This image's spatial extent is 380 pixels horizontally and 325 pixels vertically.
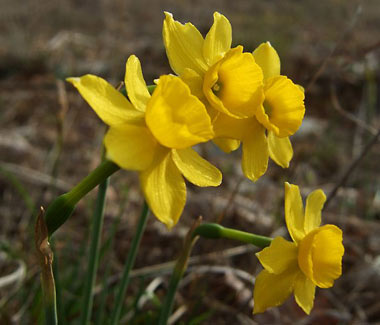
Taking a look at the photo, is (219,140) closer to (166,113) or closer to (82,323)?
(166,113)

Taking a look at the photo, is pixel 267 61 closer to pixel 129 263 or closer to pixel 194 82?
A: pixel 194 82

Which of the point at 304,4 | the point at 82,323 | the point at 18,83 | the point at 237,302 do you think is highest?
the point at 82,323

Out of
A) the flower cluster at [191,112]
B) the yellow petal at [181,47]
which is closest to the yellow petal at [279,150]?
the flower cluster at [191,112]

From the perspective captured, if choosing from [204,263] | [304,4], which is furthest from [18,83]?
[304,4]

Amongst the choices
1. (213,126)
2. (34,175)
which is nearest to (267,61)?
(213,126)

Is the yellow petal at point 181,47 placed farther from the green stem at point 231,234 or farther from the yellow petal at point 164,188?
the green stem at point 231,234

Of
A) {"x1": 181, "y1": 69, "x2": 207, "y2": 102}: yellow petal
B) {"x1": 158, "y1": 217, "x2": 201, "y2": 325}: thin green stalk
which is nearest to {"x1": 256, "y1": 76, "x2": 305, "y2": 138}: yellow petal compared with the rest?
{"x1": 181, "y1": 69, "x2": 207, "y2": 102}: yellow petal

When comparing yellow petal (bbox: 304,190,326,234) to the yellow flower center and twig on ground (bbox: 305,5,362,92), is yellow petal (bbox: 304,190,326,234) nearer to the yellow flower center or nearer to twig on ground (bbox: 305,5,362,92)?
the yellow flower center
